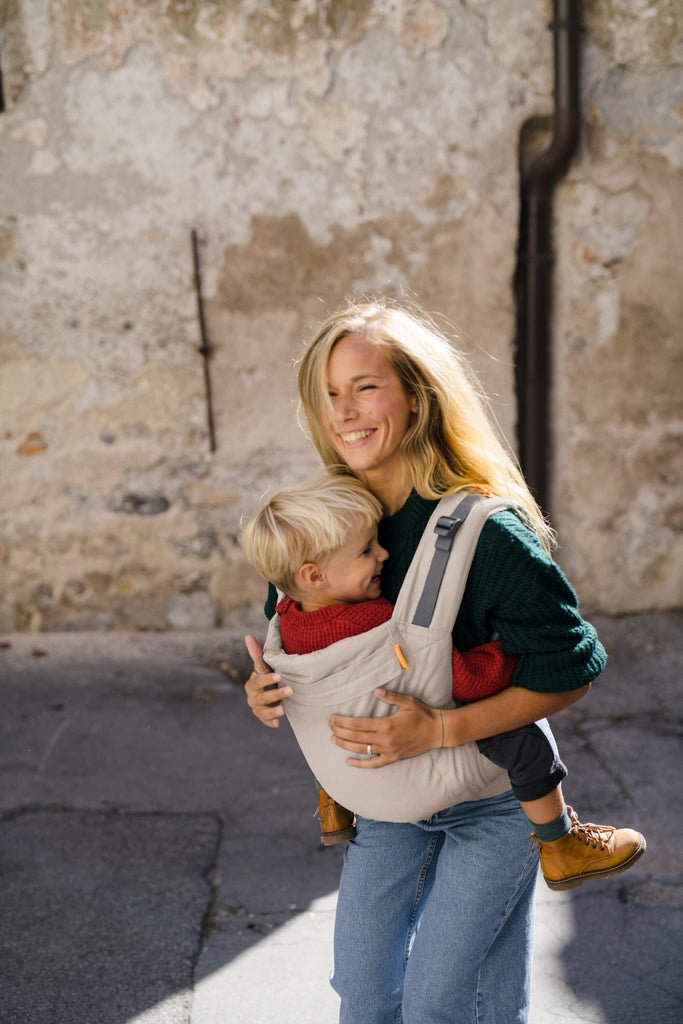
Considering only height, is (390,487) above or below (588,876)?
above

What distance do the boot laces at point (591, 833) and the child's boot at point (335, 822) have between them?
456 mm

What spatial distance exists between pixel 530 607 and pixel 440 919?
58 centimetres

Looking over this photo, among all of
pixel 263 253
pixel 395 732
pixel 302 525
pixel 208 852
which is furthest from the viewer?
pixel 263 253

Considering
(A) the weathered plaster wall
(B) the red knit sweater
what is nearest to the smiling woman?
(B) the red knit sweater

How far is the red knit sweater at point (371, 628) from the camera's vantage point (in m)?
1.56

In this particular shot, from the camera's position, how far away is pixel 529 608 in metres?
1.50

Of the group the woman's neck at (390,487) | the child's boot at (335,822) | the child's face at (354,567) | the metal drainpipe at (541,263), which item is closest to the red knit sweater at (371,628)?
the child's face at (354,567)

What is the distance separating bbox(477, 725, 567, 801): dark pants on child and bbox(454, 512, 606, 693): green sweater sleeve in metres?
0.11

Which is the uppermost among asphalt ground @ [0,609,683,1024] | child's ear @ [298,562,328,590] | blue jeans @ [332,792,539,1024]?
child's ear @ [298,562,328,590]

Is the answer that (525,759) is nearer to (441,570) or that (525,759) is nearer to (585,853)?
(585,853)

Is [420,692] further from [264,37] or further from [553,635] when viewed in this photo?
[264,37]

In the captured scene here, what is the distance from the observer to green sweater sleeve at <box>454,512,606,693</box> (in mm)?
1502

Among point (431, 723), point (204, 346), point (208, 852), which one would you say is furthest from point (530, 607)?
point (204, 346)

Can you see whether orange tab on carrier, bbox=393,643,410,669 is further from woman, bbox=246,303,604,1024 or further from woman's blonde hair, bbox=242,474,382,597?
woman's blonde hair, bbox=242,474,382,597
